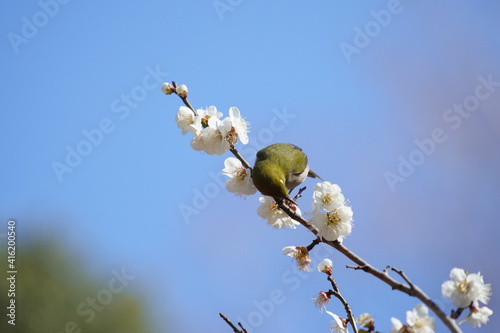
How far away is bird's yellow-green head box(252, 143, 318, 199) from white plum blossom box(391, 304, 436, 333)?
0.83 metres

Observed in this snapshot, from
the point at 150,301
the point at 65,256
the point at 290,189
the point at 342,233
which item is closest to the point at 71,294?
the point at 65,256

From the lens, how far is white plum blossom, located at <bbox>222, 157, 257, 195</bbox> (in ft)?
8.59

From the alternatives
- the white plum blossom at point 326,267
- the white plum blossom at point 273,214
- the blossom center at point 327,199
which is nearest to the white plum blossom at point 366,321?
the white plum blossom at point 326,267

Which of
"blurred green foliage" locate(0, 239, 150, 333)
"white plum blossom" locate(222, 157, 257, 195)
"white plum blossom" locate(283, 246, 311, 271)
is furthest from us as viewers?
"blurred green foliage" locate(0, 239, 150, 333)

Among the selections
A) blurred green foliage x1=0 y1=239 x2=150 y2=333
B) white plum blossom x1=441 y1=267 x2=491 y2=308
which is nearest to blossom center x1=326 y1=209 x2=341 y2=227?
white plum blossom x1=441 y1=267 x2=491 y2=308

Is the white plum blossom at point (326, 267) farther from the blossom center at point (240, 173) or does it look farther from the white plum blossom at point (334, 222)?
the blossom center at point (240, 173)

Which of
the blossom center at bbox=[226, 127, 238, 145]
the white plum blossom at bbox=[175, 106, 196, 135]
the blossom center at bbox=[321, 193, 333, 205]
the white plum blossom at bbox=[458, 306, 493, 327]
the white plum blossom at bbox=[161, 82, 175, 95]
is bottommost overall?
the white plum blossom at bbox=[458, 306, 493, 327]

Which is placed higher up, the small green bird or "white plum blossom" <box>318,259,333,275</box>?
the small green bird

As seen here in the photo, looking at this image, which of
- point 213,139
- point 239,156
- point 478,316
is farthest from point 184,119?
point 478,316

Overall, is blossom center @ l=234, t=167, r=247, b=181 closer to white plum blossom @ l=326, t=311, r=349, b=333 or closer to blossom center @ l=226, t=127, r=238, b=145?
blossom center @ l=226, t=127, r=238, b=145

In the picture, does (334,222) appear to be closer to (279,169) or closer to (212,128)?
(279,169)

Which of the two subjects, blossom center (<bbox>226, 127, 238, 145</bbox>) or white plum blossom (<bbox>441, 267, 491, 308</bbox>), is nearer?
white plum blossom (<bbox>441, 267, 491, 308</bbox>)

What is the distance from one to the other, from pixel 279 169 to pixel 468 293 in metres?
1.16

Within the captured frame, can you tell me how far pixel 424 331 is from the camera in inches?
77.5
